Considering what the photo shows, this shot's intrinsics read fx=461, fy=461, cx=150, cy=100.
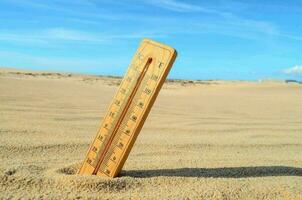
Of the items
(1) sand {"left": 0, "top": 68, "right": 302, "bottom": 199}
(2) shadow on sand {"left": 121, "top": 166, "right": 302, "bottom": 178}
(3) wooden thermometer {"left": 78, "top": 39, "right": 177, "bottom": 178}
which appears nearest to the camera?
(1) sand {"left": 0, "top": 68, "right": 302, "bottom": 199}

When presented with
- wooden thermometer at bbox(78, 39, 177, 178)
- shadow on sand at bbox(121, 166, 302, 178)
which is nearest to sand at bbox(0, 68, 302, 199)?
shadow on sand at bbox(121, 166, 302, 178)

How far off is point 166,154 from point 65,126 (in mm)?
1245

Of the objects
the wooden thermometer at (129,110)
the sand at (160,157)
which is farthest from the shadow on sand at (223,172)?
the wooden thermometer at (129,110)

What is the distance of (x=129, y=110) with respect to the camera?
7.65 ft

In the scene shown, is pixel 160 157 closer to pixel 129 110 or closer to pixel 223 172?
pixel 223 172

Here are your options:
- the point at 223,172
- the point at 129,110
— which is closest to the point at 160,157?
the point at 223,172

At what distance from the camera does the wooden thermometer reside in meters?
2.27

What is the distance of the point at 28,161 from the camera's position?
2588 millimetres

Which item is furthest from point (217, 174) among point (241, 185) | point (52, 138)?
point (52, 138)

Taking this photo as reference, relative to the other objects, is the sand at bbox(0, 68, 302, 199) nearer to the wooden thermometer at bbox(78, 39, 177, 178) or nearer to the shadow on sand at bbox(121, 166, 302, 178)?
the shadow on sand at bbox(121, 166, 302, 178)

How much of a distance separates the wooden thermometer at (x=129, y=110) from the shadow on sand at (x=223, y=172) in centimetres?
13

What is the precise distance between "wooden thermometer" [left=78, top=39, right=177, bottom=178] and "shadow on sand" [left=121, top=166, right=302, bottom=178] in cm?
13

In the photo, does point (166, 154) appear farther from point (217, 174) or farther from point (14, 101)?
point (14, 101)

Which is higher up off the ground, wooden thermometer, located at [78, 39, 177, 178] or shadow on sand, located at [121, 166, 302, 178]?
wooden thermometer, located at [78, 39, 177, 178]
